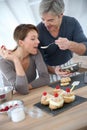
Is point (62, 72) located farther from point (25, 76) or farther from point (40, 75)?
point (25, 76)

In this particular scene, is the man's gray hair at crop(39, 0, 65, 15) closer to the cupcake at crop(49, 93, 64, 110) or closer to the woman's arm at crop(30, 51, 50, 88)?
the woman's arm at crop(30, 51, 50, 88)

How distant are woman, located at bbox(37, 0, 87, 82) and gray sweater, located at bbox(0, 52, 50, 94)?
0.56ft

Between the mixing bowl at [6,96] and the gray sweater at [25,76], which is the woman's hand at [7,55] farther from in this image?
the mixing bowl at [6,96]

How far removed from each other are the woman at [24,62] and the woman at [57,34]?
0.58 ft

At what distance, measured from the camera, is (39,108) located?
1.25 meters

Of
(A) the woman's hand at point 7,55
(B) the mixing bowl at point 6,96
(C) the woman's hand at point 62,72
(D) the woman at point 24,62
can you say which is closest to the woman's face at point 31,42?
(D) the woman at point 24,62

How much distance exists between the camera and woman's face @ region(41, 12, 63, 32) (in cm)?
188

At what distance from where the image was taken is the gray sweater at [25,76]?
1617 mm

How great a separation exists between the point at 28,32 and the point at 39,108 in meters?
0.79

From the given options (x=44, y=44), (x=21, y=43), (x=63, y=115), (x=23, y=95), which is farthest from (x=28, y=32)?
(x=63, y=115)

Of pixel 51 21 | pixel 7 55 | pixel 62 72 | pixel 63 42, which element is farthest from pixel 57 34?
Result: pixel 7 55

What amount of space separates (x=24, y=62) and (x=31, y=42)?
180mm

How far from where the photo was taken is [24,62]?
6.12 feet

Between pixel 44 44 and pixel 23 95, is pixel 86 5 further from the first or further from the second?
pixel 23 95
